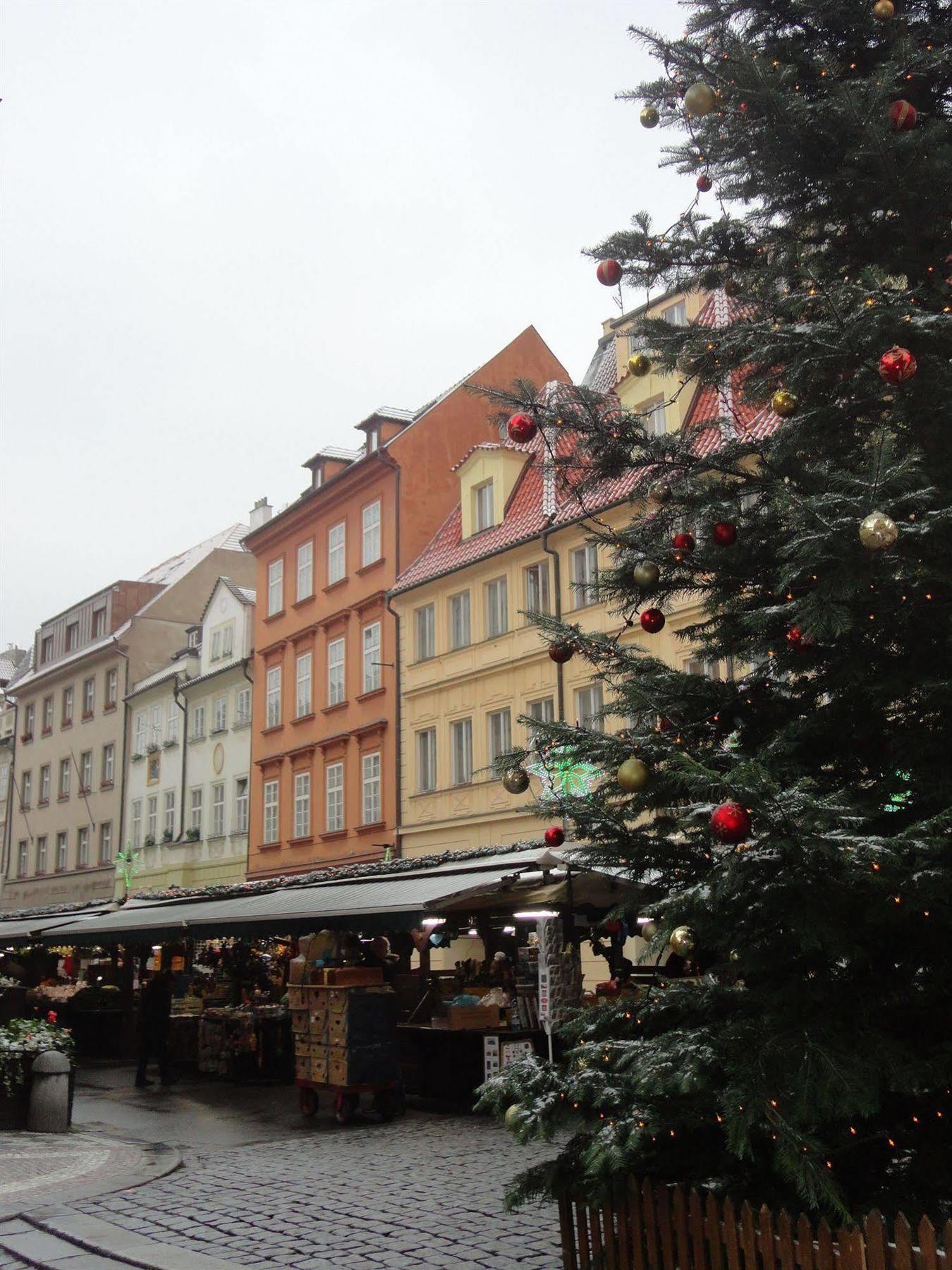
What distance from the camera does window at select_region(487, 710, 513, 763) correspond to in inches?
1129

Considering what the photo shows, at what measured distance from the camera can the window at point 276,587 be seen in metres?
39.7

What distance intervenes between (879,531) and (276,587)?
36.4 metres

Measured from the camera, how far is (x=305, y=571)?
3856 centimetres

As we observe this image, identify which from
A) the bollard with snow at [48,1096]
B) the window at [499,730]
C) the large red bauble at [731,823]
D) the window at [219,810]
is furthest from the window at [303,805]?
the large red bauble at [731,823]

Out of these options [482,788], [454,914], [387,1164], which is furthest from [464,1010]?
[482,788]

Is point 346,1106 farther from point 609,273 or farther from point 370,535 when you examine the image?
point 370,535

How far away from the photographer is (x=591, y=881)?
47.4 ft

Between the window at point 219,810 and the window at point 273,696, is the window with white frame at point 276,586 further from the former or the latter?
the window at point 219,810

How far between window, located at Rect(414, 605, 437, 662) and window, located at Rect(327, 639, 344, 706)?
379 cm

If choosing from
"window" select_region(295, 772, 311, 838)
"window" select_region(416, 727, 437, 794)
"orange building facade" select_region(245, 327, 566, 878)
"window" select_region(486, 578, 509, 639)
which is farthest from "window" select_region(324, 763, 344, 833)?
"window" select_region(486, 578, 509, 639)

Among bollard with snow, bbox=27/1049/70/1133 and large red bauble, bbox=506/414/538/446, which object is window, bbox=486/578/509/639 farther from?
large red bauble, bbox=506/414/538/446

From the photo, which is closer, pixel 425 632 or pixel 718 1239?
pixel 718 1239

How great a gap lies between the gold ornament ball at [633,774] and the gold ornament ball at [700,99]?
2972 millimetres

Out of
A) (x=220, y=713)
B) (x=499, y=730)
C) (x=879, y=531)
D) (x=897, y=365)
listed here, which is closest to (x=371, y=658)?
(x=499, y=730)
